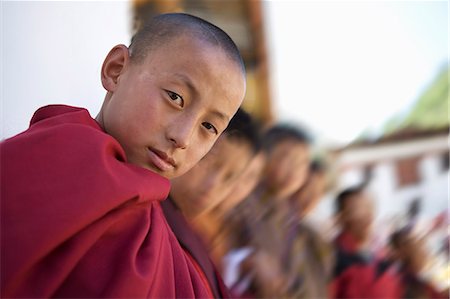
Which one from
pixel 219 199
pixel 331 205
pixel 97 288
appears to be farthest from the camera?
pixel 331 205

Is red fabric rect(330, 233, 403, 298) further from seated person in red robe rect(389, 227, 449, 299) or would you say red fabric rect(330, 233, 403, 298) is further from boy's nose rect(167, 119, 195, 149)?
boy's nose rect(167, 119, 195, 149)

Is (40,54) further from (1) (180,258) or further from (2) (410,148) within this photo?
(2) (410,148)

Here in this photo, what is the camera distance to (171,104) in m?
0.56

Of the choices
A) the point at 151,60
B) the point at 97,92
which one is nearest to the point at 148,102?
the point at 151,60

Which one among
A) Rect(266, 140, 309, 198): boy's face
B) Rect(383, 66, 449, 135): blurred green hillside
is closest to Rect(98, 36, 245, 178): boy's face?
Rect(266, 140, 309, 198): boy's face

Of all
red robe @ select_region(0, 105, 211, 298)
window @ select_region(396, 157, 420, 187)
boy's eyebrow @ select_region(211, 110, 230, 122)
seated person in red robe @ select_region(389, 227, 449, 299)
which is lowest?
seated person in red robe @ select_region(389, 227, 449, 299)

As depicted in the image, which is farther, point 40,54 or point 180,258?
point 40,54

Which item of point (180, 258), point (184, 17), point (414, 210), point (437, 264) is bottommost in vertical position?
point (437, 264)

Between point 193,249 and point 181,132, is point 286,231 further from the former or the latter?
point 181,132

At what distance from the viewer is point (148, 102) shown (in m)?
0.56

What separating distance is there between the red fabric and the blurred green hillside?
377 mm

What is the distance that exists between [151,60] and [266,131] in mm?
685

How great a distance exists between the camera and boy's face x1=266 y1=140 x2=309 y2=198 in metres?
1.25

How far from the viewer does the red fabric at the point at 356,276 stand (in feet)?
4.50
